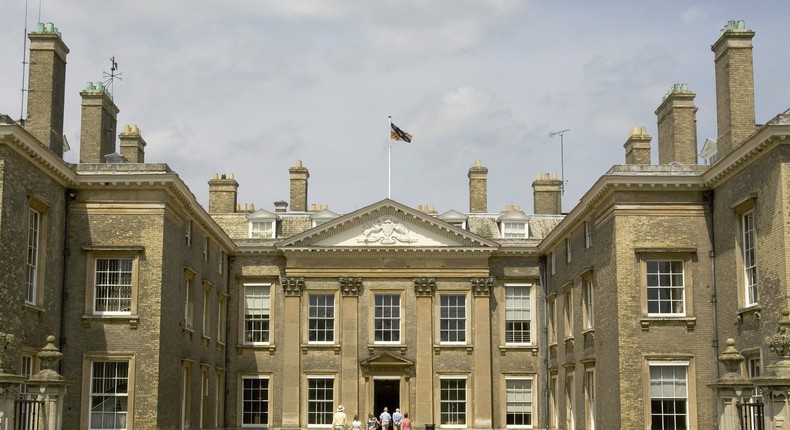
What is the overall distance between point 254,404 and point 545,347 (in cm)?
1176

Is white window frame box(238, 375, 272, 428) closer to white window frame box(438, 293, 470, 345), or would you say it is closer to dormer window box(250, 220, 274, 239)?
dormer window box(250, 220, 274, 239)

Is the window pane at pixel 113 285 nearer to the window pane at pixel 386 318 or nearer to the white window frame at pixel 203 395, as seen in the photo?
the white window frame at pixel 203 395

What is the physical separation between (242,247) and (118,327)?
13819mm

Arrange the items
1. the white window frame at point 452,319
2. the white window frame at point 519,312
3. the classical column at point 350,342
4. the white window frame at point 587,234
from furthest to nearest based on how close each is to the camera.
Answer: the white window frame at point 519,312 < the white window frame at point 452,319 < the classical column at point 350,342 < the white window frame at point 587,234

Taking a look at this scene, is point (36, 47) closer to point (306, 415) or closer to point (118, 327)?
point (118, 327)

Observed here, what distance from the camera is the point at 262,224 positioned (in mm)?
43250

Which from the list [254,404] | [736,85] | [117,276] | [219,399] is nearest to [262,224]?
[254,404]

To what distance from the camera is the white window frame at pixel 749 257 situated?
24.4 metres

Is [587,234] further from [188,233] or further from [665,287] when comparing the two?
[188,233]

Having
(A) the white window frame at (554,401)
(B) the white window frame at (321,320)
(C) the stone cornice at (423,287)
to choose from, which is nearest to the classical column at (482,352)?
(C) the stone cornice at (423,287)

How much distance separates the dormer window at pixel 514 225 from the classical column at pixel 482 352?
3229mm

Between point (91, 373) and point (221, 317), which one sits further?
point (221, 317)

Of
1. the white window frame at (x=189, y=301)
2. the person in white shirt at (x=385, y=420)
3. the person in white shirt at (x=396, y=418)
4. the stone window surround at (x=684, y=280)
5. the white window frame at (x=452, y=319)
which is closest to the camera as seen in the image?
the stone window surround at (x=684, y=280)

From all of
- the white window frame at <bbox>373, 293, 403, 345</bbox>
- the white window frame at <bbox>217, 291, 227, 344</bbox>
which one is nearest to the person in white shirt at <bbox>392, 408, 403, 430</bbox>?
the white window frame at <bbox>373, 293, 403, 345</bbox>
